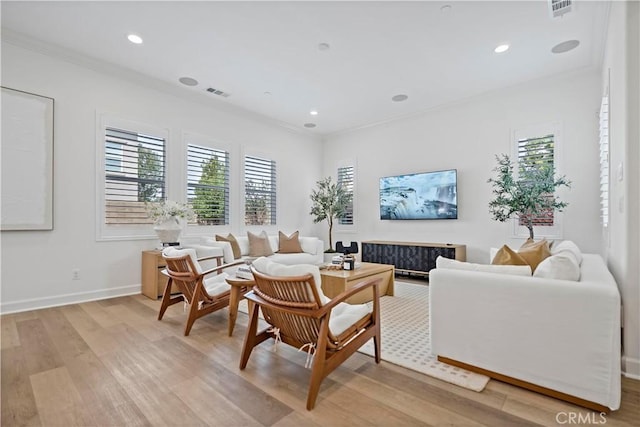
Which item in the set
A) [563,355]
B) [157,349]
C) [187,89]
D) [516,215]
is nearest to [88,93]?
[187,89]

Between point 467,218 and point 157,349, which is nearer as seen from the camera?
point 157,349

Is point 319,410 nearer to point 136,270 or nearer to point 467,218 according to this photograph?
point 136,270

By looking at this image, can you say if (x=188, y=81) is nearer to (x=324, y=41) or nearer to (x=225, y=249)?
(x=324, y=41)

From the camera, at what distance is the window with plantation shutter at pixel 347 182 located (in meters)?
7.12

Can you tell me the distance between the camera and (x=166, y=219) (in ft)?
14.5

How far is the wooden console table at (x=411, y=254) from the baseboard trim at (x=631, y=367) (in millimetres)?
2889

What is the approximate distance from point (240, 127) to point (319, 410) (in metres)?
5.31

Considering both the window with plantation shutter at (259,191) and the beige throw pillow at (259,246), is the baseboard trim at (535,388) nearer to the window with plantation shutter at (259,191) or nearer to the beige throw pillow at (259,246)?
the beige throw pillow at (259,246)

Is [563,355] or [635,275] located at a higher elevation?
[635,275]

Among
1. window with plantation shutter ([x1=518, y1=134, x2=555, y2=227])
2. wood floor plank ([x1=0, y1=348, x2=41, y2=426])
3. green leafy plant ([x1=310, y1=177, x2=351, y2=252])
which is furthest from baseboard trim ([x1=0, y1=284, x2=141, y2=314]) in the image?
window with plantation shutter ([x1=518, y1=134, x2=555, y2=227])

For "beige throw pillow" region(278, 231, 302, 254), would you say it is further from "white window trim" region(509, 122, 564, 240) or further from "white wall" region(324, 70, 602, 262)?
"white window trim" region(509, 122, 564, 240)

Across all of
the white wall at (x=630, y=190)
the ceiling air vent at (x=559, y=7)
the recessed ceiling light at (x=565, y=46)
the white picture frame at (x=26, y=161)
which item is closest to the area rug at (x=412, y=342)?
the white wall at (x=630, y=190)

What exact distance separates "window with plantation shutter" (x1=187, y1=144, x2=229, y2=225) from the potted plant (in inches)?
28.1

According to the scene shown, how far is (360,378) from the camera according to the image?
6.87ft
